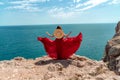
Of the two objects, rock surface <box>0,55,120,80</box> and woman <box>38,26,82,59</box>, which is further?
woman <box>38,26,82,59</box>

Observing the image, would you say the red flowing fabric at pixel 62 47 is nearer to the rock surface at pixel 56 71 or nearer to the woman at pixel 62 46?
the woman at pixel 62 46

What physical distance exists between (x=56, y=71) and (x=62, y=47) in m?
3.72

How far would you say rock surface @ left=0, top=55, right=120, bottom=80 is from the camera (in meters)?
11.9

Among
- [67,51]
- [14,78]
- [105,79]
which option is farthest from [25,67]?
[105,79]

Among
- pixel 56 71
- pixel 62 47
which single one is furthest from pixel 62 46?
pixel 56 71

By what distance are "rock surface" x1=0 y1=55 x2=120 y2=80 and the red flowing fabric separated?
0.68 meters

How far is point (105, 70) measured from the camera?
13477 mm

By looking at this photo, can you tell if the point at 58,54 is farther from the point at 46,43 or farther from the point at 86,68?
the point at 86,68

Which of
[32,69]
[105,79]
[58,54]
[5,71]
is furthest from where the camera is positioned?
[58,54]

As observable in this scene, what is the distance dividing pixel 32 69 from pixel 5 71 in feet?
5.57

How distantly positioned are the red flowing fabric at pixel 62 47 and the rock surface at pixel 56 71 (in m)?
0.68

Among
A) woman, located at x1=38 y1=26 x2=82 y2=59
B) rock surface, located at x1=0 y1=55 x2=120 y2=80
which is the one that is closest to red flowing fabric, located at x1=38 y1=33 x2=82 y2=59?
woman, located at x1=38 y1=26 x2=82 y2=59

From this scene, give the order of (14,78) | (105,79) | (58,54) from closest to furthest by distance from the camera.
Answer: (105,79)
(14,78)
(58,54)

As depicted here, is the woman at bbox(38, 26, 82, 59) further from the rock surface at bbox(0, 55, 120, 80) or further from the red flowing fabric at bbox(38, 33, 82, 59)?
the rock surface at bbox(0, 55, 120, 80)
